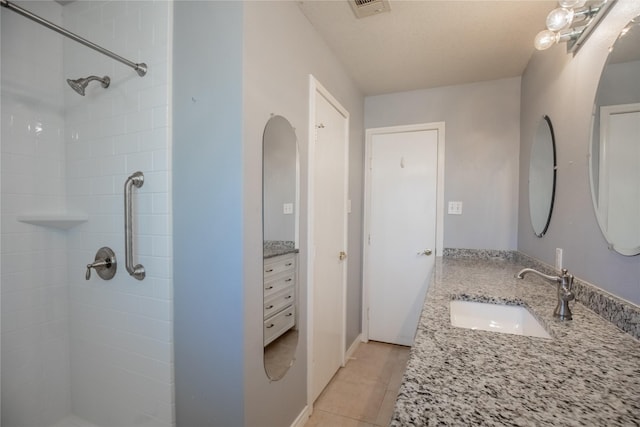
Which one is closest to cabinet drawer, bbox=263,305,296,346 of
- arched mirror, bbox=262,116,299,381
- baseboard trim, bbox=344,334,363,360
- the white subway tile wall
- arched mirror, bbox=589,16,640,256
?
arched mirror, bbox=262,116,299,381

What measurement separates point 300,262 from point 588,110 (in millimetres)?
1541

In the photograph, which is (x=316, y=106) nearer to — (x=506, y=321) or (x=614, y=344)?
(x=506, y=321)

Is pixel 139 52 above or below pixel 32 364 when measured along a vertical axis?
above

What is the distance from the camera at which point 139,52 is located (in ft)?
4.61

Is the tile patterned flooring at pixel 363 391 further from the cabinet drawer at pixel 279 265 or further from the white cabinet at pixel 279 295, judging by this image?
the cabinet drawer at pixel 279 265

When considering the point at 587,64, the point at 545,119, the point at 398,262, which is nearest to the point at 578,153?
the point at 587,64

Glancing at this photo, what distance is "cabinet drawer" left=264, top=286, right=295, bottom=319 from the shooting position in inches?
54.4

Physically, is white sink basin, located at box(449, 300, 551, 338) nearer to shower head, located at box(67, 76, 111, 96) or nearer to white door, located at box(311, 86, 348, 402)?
white door, located at box(311, 86, 348, 402)

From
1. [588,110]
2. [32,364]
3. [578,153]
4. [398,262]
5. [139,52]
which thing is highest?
[139,52]

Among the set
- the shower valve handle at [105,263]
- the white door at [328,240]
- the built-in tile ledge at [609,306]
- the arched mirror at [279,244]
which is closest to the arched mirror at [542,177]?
the built-in tile ledge at [609,306]

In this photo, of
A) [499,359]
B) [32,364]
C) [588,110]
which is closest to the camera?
[499,359]

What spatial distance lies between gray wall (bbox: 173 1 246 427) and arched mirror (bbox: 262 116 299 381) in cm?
18

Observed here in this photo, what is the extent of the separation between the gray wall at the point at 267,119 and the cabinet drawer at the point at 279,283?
0.23ft

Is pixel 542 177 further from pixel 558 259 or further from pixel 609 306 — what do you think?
pixel 609 306
